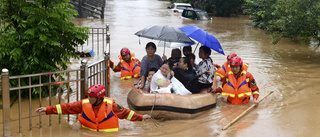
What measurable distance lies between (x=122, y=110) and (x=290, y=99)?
14.7 ft

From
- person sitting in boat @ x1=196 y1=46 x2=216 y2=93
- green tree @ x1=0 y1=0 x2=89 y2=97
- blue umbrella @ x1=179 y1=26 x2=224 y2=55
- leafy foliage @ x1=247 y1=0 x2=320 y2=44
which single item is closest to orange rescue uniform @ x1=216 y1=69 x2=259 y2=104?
person sitting in boat @ x1=196 y1=46 x2=216 y2=93

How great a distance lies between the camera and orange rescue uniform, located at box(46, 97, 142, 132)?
563cm

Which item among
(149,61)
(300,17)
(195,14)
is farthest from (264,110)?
(195,14)

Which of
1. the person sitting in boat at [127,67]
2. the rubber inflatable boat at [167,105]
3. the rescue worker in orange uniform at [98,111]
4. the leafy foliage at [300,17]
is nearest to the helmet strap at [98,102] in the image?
the rescue worker in orange uniform at [98,111]

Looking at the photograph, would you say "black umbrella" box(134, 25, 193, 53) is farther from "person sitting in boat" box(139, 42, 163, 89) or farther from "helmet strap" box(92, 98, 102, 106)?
"helmet strap" box(92, 98, 102, 106)

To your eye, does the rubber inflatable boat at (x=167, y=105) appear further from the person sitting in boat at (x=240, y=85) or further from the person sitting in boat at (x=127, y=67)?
the person sitting in boat at (x=127, y=67)

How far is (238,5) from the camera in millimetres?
35562

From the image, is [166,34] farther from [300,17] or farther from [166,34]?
[300,17]

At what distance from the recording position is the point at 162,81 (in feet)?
24.4

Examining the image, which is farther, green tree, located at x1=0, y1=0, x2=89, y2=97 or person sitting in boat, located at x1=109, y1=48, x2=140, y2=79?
person sitting in boat, located at x1=109, y1=48, x2=140, y2=79

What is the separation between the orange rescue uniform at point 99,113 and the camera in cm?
563

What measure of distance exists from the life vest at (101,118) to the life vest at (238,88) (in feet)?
9.71

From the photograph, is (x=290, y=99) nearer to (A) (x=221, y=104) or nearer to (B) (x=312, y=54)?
(A) (x=221, y=104)

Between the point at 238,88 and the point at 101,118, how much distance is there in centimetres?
329
